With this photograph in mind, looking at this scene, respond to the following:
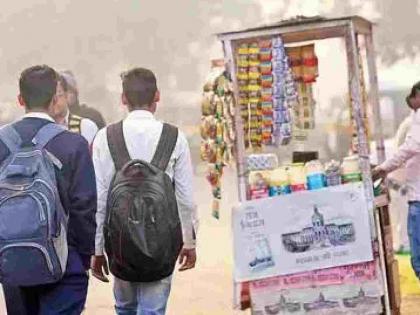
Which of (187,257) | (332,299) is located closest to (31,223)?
(187,257)

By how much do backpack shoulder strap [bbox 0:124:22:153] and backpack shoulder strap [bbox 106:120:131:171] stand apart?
0.73 meters

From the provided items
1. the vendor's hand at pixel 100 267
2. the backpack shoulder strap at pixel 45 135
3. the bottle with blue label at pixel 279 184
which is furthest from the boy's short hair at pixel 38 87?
the bottle with blue label at pixel 279 184

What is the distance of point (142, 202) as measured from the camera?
4.46 metres

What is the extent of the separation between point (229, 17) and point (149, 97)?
22973mm

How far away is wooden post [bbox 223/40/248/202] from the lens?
5.69 m

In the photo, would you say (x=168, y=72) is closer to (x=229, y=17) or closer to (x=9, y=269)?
(x=229, y=17)

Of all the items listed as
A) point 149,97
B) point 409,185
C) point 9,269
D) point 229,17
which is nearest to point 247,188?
point 149,97

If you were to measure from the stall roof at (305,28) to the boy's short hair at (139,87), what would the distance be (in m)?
1.05

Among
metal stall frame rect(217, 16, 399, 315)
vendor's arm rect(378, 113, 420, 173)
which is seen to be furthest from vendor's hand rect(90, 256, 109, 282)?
vendor's arm rect(378, 113, 420, 173)

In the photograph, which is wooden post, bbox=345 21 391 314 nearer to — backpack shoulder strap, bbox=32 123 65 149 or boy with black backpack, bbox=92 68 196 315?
boy with black backpack, bbox=92 68 196 315

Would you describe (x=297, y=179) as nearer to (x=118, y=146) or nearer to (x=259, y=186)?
(x=259, y=186)

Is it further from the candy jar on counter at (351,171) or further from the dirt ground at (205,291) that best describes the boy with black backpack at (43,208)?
the dirt ground at (205,291)

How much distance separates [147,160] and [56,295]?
35.5 inches

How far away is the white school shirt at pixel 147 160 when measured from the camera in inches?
183
